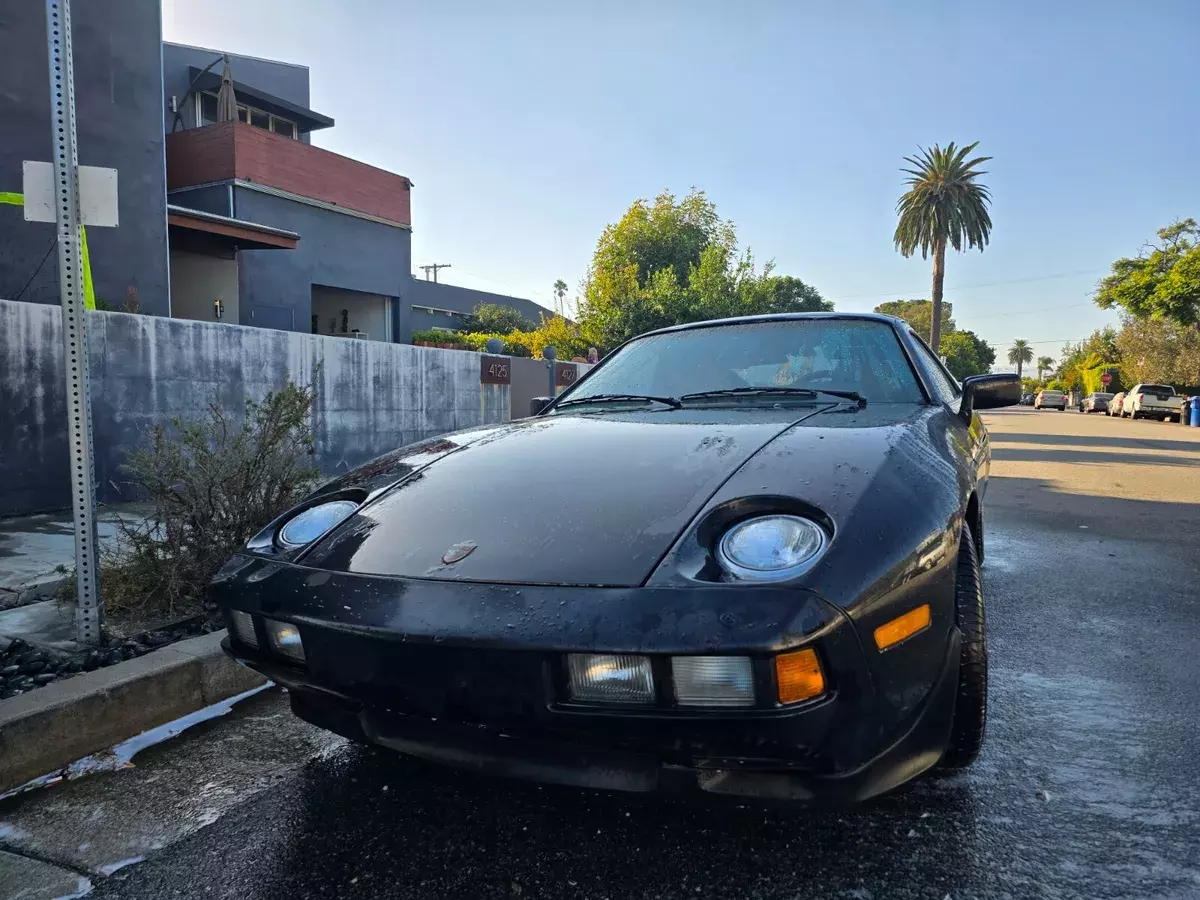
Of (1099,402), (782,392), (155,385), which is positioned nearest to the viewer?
(782,392)

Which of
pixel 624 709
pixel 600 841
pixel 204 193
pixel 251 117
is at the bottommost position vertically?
pixel 600 841

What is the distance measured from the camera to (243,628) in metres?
1.96

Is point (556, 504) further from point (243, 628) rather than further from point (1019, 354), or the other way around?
point (1019, 354)

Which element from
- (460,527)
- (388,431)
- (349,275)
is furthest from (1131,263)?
(460,527)

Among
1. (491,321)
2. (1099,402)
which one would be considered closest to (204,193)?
(491,321)

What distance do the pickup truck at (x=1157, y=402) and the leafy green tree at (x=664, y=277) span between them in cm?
1527

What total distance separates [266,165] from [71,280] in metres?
13.3

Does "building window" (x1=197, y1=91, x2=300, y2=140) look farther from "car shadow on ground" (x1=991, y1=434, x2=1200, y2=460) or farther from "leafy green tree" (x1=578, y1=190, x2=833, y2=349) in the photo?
"car shadow on ground" (x1=991, y1=434, x2=1200, y2=460)

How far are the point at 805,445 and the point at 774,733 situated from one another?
32.9 inches

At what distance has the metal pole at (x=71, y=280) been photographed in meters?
2.81

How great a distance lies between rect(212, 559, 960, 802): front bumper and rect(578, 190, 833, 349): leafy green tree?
16752 mm

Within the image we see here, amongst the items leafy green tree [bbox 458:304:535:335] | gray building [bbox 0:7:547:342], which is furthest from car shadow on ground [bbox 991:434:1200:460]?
leafy green tree [bbox 458:304:535:335]

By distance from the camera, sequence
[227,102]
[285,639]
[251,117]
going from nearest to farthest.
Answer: [285,639]
[227,102]
[251,117]

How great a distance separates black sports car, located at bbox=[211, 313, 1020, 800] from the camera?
4.71 ft
